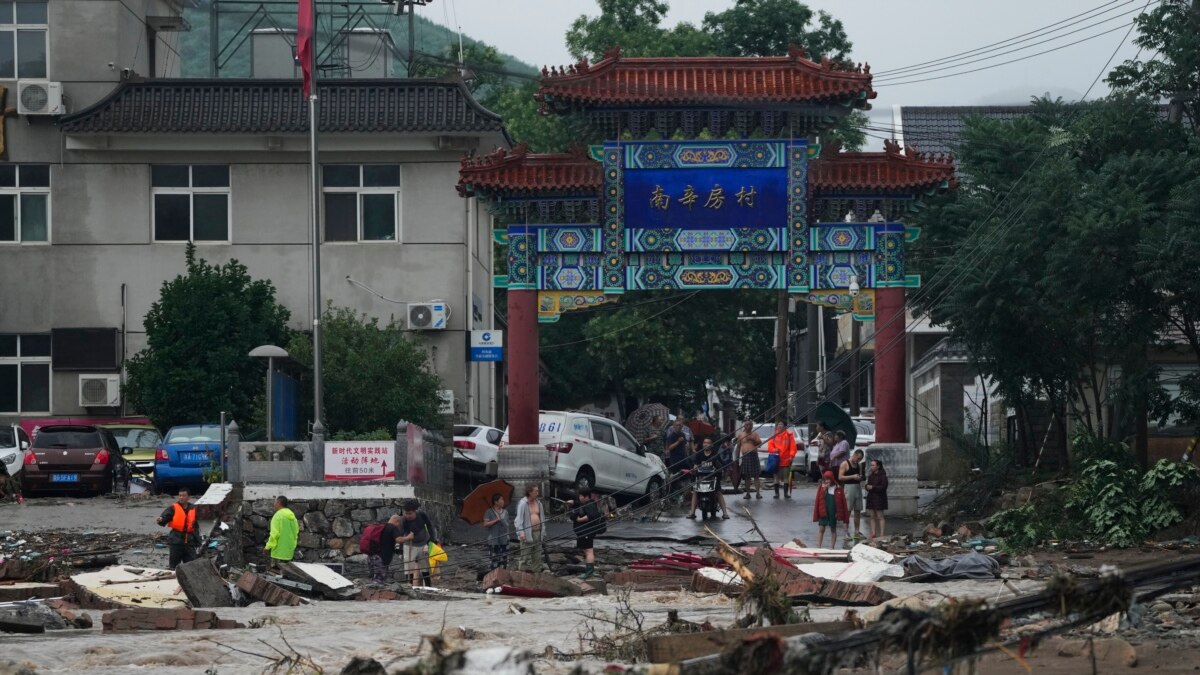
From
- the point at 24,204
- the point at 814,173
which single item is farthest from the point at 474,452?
the point at 24,204

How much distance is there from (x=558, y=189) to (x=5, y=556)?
39.7 feet

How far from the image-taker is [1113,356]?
99.3 ft

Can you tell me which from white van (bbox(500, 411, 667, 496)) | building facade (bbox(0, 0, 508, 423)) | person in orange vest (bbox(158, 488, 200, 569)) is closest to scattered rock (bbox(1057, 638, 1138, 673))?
person in orange vest (bbox(158, 488, 200, 569))

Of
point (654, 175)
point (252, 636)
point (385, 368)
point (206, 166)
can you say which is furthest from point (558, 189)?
point (252, 636)

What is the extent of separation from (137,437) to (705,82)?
1278 cm

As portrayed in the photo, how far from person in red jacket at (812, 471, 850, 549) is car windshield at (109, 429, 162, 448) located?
45.4ft

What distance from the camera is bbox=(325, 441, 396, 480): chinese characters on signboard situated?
96.0 feet

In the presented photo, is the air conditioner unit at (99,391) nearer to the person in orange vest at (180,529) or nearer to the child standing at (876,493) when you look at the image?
the person in orange vest at (180,529)

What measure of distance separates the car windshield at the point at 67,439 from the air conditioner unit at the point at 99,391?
4.79m

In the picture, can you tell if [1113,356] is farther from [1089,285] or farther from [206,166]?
[206,166]

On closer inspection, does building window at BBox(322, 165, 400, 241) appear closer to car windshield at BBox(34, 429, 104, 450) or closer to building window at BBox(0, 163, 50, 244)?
building window at BBox(0, 163, 50, 244)

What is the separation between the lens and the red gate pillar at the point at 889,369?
32.8 meters

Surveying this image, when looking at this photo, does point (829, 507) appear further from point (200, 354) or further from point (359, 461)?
point (200, 354)

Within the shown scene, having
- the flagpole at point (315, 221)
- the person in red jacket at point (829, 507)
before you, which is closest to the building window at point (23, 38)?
the flagpole at point (315, 221)
